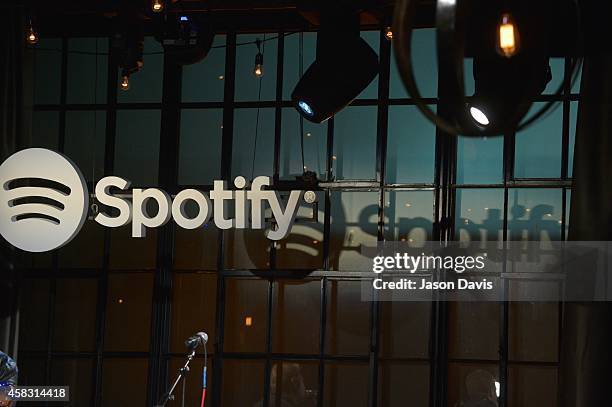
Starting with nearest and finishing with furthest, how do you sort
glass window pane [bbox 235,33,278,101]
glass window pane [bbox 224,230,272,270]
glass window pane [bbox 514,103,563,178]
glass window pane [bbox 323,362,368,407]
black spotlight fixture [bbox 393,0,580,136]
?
1. black spotlight fixture [bbox 393,0,580,136]
2. glass window pane [bbox 514,103,563,178]
3. glass window pane [bbox 323,362,368,407]
4. glass window pane [bbox 224,230,272,270]
5. glass window pane [bbox 235,33,278,101]

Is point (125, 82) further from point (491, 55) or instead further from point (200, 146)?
point (491, 55)

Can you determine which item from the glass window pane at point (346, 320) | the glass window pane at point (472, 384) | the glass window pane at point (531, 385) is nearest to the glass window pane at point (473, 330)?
the glass window pane at point (472, 384)

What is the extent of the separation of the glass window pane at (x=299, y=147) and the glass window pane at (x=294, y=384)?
1307mm

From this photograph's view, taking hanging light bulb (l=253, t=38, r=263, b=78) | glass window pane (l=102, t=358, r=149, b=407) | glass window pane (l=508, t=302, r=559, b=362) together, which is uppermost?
hanging light bulb (l=253, t=38, r=263, b=78)

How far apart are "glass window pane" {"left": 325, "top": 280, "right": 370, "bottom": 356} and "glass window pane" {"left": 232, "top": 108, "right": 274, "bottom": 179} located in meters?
0.97

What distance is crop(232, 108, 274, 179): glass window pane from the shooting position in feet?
24.3

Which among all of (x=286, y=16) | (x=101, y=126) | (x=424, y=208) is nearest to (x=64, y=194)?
(x=101, y=126)

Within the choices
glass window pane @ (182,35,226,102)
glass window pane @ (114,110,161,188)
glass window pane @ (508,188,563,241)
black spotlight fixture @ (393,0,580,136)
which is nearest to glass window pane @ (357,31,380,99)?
black spotlight fixture @ (393,0,580,136)

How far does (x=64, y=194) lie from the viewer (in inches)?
293

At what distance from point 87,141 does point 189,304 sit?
1.43 meters

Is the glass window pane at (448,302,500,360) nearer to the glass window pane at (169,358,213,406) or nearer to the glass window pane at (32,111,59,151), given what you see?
the glass window pane at (169,358,213,406)

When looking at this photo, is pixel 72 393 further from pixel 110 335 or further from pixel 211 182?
pixel 211 182

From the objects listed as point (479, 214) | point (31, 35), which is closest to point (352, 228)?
point (479, 214)

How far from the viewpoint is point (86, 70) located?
7828 millimetres
